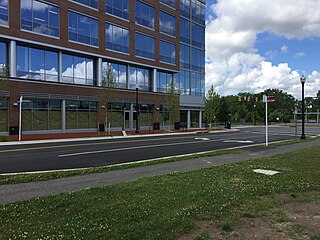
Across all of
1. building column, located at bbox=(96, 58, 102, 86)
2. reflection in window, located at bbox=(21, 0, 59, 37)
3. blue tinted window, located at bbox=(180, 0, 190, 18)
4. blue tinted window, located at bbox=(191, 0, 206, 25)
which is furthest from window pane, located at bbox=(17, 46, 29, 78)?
blue tinted window, located at bbox=(191, 0, 206, 25)

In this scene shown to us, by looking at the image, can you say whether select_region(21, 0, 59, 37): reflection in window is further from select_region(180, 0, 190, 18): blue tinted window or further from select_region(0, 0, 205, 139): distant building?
select_region(180, 0, 190, 18): blue tinted window

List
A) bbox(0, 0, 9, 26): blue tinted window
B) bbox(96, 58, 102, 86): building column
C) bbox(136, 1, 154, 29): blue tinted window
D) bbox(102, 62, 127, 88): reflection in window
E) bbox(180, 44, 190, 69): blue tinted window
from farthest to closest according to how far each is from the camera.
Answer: bbox(180, 44, 190, 69): blue tinted window → bbox(136, 1, 154, 29): blue tinted window → bbox(102, 62, 127, 88): reflection in window → bbox(96, 58, 102, 86): building column → bbox(0, 0, 9, 26): blue tinted window

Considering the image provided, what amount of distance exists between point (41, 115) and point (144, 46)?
60.2ft

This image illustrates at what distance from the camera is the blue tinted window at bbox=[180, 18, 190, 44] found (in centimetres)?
5106

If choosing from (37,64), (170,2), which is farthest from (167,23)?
(37,64)

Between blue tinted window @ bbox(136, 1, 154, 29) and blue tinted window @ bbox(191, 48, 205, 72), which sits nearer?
blue tinted window @ bbox(136, 1, 154, 29)

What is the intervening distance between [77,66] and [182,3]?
79.0ft

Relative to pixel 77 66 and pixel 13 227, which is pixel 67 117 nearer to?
pixel 77 66

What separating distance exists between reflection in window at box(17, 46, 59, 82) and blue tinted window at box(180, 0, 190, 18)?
25.5m

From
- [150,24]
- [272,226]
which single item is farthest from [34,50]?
[272,226]

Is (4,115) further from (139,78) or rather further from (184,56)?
(184,56)

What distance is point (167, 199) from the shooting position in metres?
6.19

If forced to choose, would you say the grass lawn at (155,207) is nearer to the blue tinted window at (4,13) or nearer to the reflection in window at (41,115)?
the reflection in window at (41,115)

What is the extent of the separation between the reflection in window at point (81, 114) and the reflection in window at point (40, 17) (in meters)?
7.70
